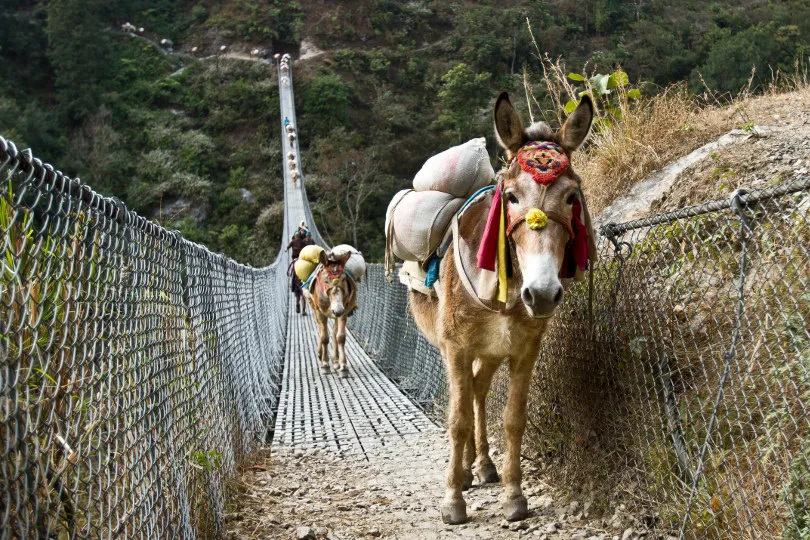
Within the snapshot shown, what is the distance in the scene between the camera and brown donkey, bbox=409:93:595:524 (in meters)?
2.68

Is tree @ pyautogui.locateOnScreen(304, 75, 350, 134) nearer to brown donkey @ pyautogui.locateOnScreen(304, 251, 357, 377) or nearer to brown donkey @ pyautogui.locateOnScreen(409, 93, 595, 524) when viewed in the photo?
brown donkey @ pyautogui.locateOnScreen(304, 251, 357, 377)

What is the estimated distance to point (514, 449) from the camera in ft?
11.5

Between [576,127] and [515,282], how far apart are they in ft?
2.40

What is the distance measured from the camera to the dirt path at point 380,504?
3369 millimetres

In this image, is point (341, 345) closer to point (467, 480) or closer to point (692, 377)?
point (467, 480)

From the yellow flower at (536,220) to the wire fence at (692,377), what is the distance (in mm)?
518

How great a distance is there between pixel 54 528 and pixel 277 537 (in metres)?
2.01

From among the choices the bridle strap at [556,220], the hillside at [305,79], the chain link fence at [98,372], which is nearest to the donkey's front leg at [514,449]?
the bridle strap at [556,220]

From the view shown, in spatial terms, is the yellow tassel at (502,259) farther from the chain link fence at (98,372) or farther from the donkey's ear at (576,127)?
the chain link fence at (98,372)

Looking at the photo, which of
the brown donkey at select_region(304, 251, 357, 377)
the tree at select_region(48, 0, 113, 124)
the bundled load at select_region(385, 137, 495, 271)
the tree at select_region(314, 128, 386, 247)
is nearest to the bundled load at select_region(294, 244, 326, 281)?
the brown donkey at select_region(304, 251, 357, 377)

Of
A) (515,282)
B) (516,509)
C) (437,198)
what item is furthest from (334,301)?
(515,282)

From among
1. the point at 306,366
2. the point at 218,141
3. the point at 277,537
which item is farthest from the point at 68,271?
the point at 218,141

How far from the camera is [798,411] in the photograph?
2158 millimetres

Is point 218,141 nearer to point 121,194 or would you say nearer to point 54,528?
point 121,194
